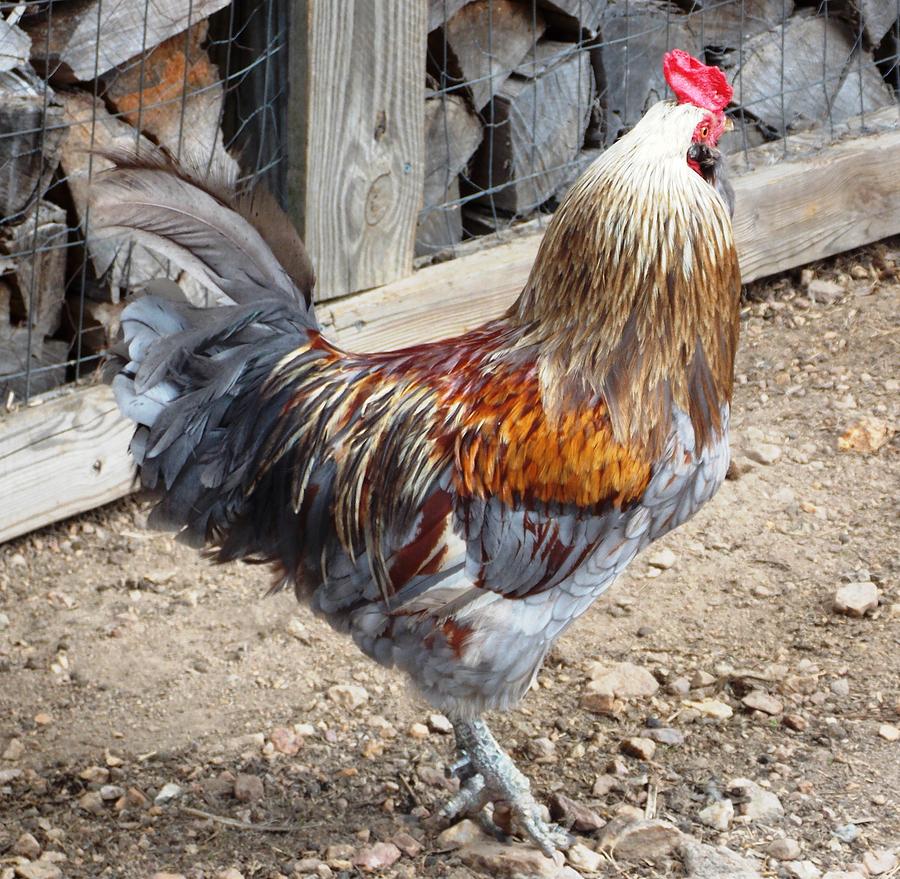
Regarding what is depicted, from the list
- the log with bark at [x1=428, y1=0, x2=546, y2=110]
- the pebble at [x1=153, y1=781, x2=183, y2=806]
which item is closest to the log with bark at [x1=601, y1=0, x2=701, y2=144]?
the log with bark at [x1=428, y1=0, x2=546, y2=110]

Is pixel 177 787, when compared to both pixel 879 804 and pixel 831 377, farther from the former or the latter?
pixel 831 377

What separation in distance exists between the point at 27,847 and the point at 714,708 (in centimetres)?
187

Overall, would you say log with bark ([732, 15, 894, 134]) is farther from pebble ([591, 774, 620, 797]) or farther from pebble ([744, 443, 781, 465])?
pebble ([591, 774, 620, 797])

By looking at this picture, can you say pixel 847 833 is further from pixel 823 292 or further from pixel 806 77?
pixel 806 77

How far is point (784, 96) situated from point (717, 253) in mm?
3272

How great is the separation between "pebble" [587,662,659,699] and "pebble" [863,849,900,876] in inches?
32.0

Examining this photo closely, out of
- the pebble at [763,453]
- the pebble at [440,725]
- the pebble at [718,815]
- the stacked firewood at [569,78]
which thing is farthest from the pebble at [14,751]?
the pebble at [763,453]

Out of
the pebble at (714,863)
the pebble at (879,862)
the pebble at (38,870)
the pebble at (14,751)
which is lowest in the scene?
the pebble at (879,862)

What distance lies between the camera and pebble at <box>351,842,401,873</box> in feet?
9.87

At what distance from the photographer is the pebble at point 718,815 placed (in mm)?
3143

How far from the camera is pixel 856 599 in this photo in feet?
12.8

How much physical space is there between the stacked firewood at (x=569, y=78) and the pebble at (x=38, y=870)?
2597 millimetres

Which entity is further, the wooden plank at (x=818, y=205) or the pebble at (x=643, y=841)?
the wooden plank at (x=818, y=205)

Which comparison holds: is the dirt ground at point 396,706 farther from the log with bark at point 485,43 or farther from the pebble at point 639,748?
the log with bark at point 485,43
